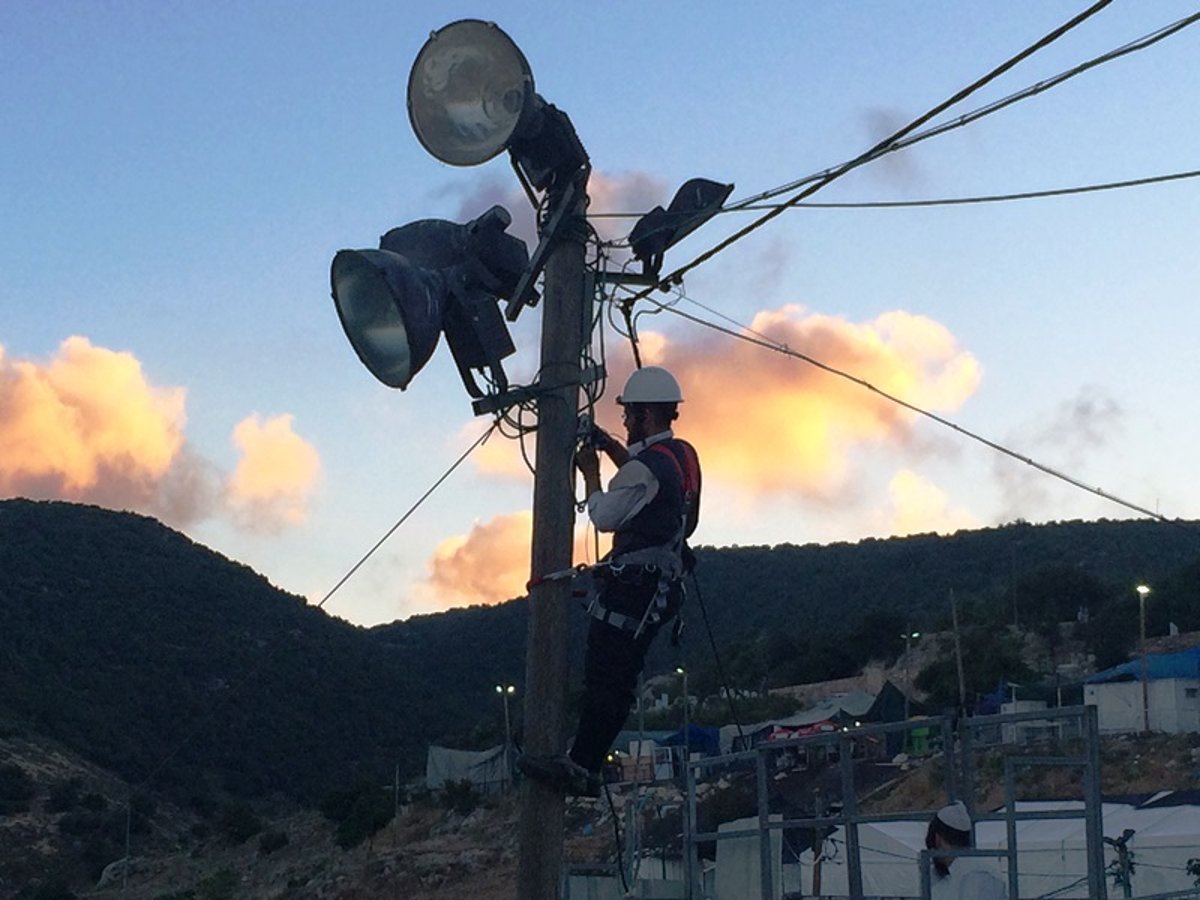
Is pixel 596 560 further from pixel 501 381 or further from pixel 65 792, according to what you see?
pixel 65 792

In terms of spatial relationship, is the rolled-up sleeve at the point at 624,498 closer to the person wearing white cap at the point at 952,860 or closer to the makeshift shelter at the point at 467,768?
the person wearing white cap at the point at 952,860

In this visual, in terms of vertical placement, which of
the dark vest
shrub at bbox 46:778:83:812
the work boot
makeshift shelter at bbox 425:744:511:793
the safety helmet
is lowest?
shrub at bbox 46:778:83:812

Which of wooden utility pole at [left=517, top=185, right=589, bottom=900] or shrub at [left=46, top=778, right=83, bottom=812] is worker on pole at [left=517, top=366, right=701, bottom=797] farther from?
shrub at [left=46, top=778, right=83, bottom=812]

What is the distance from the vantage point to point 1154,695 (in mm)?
54969

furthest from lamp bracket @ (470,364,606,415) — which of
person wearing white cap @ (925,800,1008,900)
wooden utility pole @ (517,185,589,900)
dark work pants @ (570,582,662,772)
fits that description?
person wearing white cap @ (925,800,1008,900)

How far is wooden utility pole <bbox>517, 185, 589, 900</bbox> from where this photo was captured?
355 inches

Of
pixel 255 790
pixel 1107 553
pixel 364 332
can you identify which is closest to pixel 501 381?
pixel 364 332

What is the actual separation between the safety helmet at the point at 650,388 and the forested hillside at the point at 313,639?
6139cm

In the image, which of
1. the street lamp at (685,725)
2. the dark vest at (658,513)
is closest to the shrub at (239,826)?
the street lamp at (685,725)

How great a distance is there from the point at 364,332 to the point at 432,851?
49.0 metres

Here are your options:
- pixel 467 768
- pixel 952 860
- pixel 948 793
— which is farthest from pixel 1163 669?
pixel 952 860

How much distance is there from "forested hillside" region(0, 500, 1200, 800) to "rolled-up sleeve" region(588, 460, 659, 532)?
61.9 m

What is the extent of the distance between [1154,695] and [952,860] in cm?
4952

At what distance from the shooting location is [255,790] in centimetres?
8075
